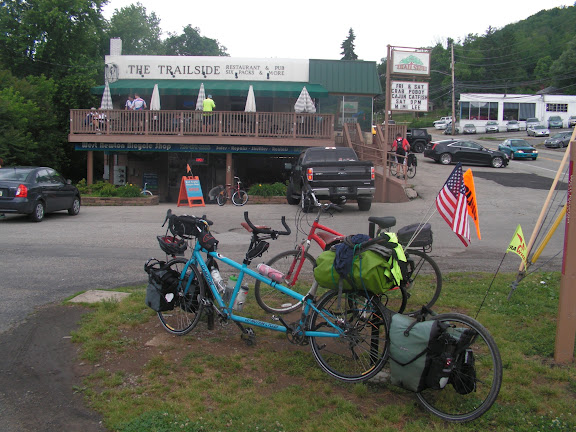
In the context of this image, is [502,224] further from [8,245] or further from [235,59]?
[235,59]

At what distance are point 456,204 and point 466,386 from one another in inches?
78.8

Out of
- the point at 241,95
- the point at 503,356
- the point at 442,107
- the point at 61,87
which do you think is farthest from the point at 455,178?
the point at 442,107

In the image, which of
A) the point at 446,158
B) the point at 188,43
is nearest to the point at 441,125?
the point at 188,43

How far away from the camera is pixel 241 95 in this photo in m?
27.8

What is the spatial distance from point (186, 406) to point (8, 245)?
26.5ft

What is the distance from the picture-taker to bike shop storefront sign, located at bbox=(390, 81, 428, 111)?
20.0 meters

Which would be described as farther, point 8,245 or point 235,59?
point 235,59

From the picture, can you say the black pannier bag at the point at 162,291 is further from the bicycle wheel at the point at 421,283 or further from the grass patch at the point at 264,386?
the bicycle wheel at the point at 421,283

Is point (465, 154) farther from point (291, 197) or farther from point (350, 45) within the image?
point (350, 45)

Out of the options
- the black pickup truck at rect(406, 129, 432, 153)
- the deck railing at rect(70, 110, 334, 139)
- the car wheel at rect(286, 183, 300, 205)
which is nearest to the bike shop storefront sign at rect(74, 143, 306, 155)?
the deck railing at rect(70, 110, 334, 139)

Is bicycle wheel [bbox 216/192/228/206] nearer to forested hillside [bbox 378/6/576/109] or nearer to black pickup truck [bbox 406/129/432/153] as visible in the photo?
black pickup truck [bbox 406/129/432/153]

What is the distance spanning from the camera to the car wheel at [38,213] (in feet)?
46.6

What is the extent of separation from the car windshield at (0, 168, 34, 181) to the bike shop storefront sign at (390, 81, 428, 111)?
41.0 feet

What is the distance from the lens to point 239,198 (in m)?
20.5
